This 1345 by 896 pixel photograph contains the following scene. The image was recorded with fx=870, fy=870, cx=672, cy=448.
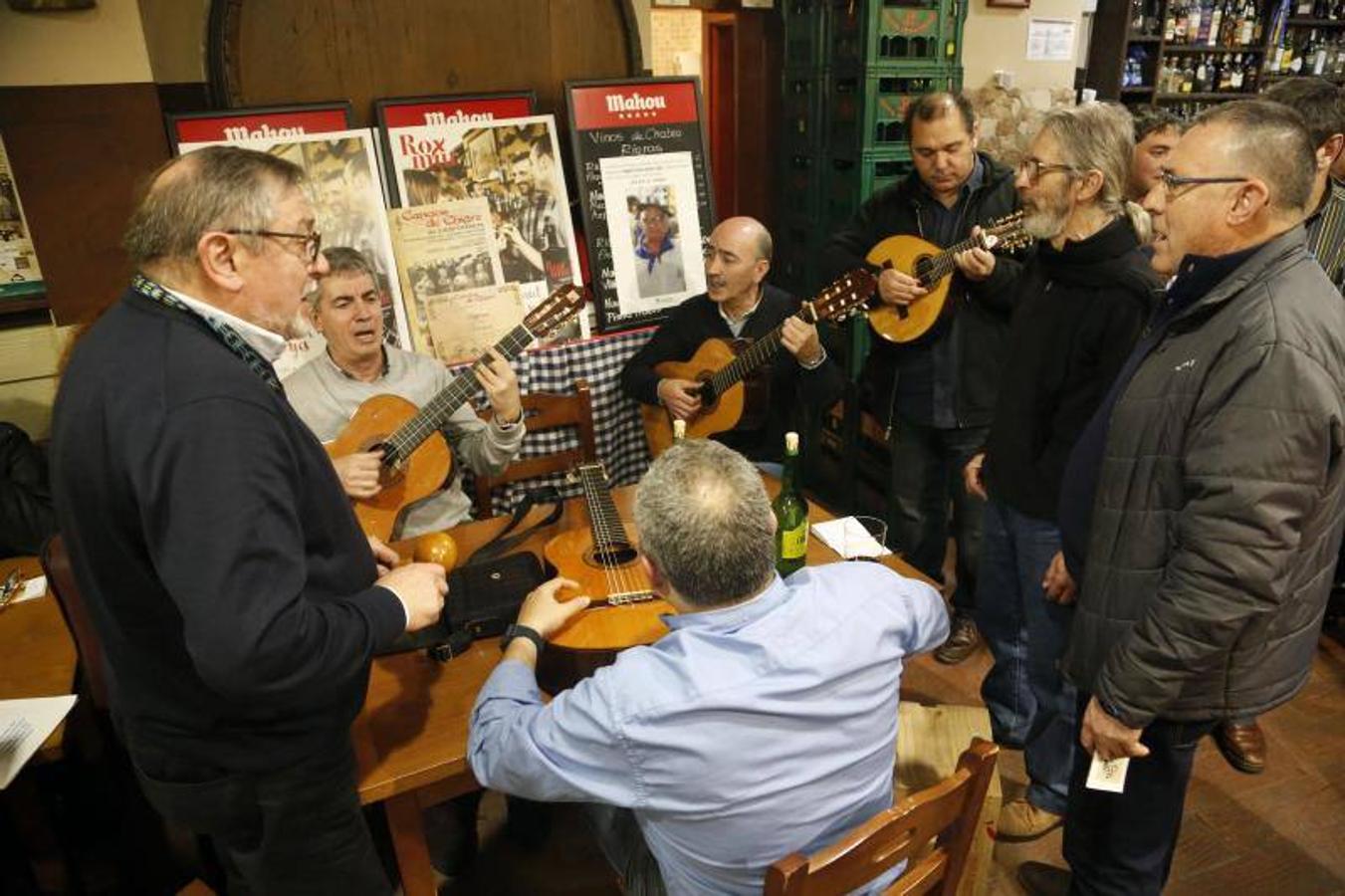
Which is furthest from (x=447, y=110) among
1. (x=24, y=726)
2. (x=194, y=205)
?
(x=24, y=726)

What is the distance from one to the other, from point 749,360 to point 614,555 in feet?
3.92

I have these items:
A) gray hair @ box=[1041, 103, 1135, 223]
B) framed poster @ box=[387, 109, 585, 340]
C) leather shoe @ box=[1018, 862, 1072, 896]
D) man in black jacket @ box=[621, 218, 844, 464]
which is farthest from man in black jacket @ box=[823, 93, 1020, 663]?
framed poster @ box=[387, 109, 585, 340]

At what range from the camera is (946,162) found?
9.65 ft

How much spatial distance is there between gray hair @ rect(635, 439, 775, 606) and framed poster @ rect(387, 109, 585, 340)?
7.11ft

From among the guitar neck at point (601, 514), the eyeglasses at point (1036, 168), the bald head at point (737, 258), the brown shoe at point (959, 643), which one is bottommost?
the brown shoe at point (959, 643)

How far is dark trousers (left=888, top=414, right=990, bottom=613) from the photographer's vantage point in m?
3.21

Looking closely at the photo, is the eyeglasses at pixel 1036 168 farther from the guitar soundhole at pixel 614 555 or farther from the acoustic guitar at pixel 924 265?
the guitar soundhole at pixel 614 555

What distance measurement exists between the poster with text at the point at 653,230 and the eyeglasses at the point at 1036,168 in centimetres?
164

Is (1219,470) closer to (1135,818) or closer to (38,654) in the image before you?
(1135,818)

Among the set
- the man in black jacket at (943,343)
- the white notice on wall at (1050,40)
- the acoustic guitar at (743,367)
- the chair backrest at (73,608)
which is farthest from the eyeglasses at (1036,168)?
the white notice on wall at (1050,40)

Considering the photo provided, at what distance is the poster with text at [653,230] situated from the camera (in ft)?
11.5

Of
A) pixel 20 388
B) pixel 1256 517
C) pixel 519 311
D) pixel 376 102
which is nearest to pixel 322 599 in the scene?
pixel 1256 517

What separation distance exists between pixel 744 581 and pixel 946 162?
7.16 ft

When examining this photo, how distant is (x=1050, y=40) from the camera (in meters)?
4.75
